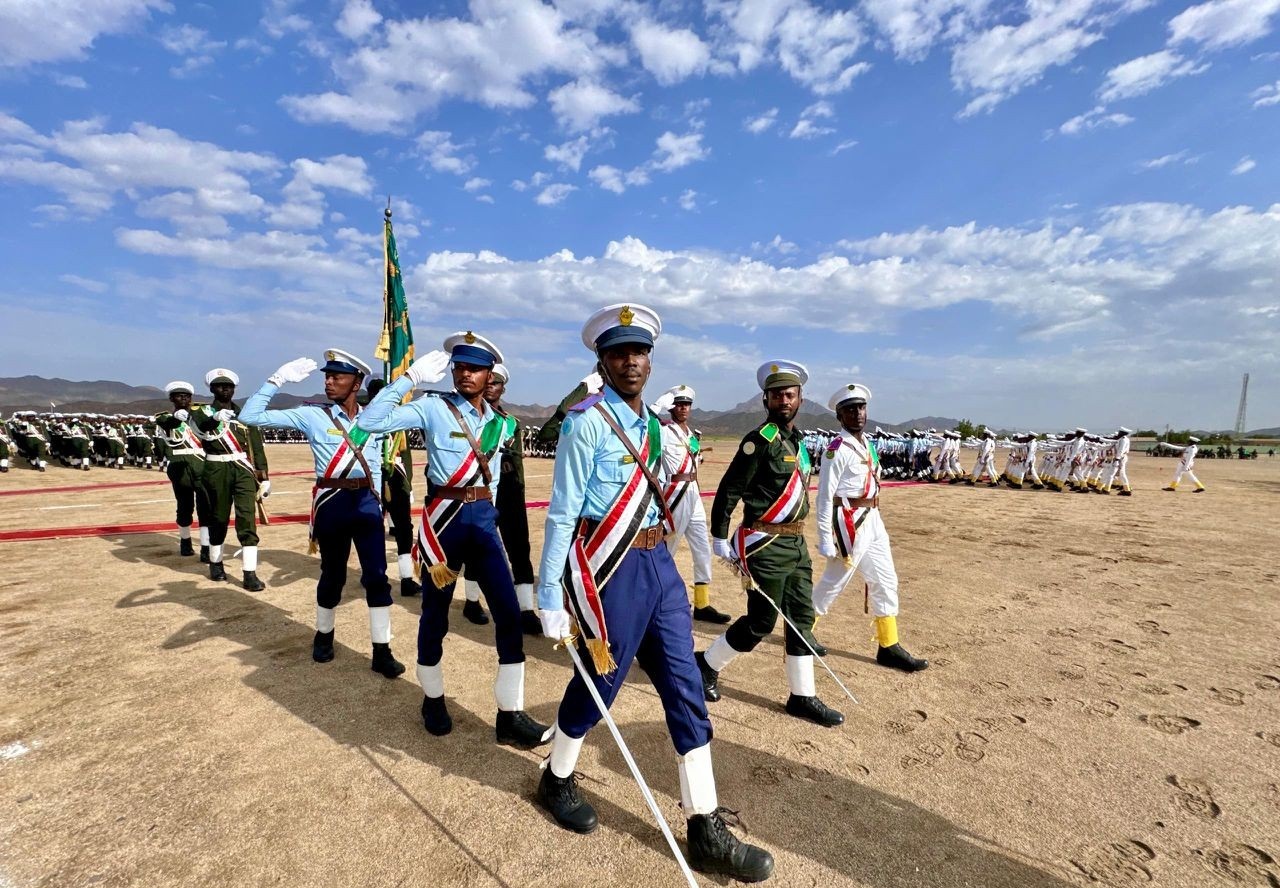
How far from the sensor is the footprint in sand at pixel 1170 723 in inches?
148

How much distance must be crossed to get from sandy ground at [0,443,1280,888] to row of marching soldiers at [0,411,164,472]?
763 inches

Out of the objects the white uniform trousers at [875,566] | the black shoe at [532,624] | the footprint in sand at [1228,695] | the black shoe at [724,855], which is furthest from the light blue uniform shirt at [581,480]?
the footprint in sand at [1228,695]

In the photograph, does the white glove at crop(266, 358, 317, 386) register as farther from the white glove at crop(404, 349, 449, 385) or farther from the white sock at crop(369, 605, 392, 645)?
the white sock at crop(369, 605, 392, 645)

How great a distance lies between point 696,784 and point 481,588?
1.72 meters

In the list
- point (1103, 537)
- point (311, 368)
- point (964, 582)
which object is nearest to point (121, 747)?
point (311, 368)

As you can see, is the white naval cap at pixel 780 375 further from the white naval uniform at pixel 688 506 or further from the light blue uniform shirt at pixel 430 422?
the light blue uniform shirt at pixel 430 422

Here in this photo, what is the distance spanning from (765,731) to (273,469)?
2391cm

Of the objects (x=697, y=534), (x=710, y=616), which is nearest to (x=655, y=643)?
(x=710, y=616)

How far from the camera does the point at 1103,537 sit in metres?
10.6

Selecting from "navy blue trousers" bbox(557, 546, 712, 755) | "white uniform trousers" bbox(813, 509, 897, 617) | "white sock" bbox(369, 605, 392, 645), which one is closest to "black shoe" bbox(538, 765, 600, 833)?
"navy blue trousers" bbox(557, 546, 712, 755)

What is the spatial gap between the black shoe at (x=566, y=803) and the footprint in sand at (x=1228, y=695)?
4757 mm

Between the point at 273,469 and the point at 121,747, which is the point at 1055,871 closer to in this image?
the point at 121,747

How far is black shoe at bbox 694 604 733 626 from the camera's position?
6.09 meters

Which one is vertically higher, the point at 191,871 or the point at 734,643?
the point at 734,643
